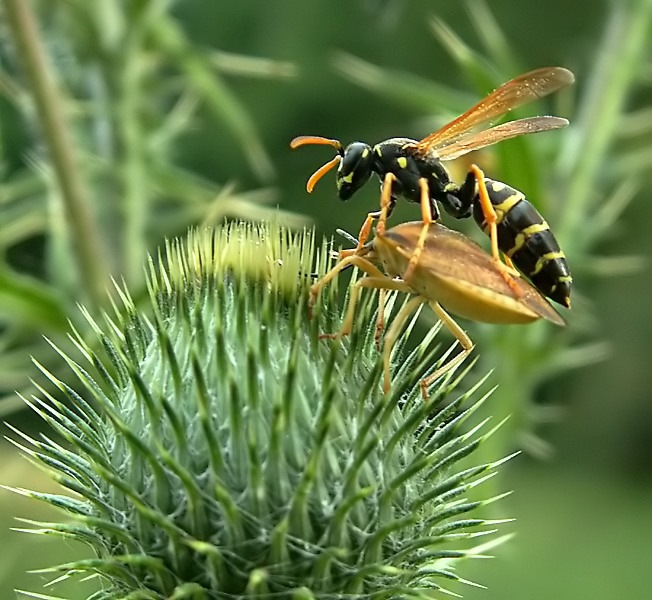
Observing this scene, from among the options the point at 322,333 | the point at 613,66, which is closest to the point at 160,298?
the point at 322,333

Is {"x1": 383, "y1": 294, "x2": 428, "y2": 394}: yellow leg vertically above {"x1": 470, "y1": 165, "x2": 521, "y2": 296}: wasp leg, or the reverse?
{"x1": 470, "y1": 165, "x2": 521, "y2": 296}: wasp leg

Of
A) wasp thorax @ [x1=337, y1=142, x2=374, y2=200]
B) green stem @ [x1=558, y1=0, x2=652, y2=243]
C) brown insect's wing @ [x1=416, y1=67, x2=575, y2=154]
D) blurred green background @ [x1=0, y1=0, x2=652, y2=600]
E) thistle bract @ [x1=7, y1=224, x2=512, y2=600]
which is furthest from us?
green stem @ [x1=558, y1=0, x2=652, y2=243]

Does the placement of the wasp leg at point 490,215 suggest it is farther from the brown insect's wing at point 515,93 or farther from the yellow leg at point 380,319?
the yellow leg at point 380,319

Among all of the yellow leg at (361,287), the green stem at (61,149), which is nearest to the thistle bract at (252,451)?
the yellow leg at (361,287)

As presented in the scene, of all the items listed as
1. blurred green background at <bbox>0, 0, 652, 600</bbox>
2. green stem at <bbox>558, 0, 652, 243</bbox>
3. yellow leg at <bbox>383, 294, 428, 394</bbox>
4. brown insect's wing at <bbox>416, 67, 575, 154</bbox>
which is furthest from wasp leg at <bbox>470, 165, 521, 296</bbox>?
green stem at <bbox>558, 0, 652, 243</bbox>

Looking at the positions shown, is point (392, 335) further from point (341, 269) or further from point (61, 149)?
point (61, 149)

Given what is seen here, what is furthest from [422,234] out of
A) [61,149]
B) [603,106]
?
[603,106]

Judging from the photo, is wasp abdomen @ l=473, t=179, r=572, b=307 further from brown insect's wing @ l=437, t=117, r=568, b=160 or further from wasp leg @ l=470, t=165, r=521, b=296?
brown insect's wing @ l=437, t=117, r=568, b=160

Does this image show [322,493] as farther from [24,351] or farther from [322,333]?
[24,351]
